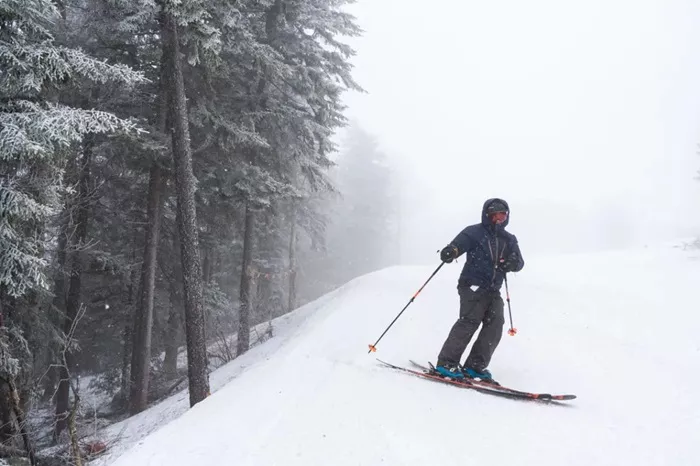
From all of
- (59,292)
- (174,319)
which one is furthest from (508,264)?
(59,292)

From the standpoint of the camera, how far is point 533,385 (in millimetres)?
6258

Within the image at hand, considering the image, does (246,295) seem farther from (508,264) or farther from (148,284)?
(508,264)

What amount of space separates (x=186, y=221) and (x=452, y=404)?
6.43 m

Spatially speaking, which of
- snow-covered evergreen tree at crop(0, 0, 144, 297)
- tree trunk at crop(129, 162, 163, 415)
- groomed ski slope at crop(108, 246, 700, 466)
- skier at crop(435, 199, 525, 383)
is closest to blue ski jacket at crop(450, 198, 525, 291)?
skier at crop(435, 199, 525, 383)

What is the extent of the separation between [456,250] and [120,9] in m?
9.43

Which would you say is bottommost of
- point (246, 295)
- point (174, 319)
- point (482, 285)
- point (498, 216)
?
point (174, 319)

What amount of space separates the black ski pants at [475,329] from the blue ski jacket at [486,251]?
17 cm

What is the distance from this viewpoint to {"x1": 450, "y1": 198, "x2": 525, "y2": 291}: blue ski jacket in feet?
21.4

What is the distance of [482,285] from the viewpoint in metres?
6.53

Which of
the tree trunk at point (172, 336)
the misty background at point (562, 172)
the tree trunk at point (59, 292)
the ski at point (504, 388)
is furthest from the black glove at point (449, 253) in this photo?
the tree trunk at point (172, 336)

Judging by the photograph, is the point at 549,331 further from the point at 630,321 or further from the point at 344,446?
the point at 344,446

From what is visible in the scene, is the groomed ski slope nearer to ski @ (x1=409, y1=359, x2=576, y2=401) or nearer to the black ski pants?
ski @ (x1=409, y1=359, x2=576, y2=401)

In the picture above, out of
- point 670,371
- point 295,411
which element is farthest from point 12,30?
point 670,371

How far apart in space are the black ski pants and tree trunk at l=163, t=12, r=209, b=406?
516 centimetres
